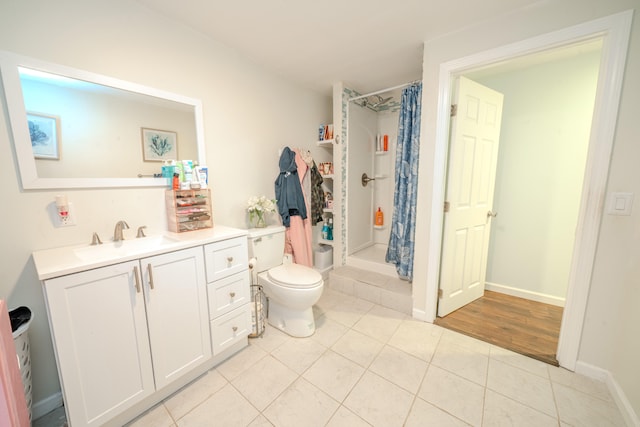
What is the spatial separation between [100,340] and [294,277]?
1.11m

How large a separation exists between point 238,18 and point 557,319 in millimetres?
3414

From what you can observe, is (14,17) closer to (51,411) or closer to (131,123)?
(131,123)

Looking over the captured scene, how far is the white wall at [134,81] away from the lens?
1.12 m

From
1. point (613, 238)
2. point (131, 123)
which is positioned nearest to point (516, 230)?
point (613, 238)

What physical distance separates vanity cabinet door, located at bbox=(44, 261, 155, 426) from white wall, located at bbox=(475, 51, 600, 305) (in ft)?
10.1

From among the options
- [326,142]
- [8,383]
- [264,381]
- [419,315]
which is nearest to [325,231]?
[326,142]

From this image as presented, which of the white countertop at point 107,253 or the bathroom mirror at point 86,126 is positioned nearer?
the white countertop at point 107,253

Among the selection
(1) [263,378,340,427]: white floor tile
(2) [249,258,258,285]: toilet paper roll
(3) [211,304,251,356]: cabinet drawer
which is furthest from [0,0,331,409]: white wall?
(1) [263,378,340,427]: white floor tile

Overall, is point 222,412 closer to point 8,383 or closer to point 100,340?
point 100,340

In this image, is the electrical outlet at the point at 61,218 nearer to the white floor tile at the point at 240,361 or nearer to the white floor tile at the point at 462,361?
the white floor tile at the point at 240,361

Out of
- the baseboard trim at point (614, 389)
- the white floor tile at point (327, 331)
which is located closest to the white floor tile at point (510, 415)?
the baseboard trim at point (614, 389)

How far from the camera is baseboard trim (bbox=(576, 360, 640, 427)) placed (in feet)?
3.73

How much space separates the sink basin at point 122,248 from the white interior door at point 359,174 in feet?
6.27

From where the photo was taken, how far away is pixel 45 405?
48.3 inches
